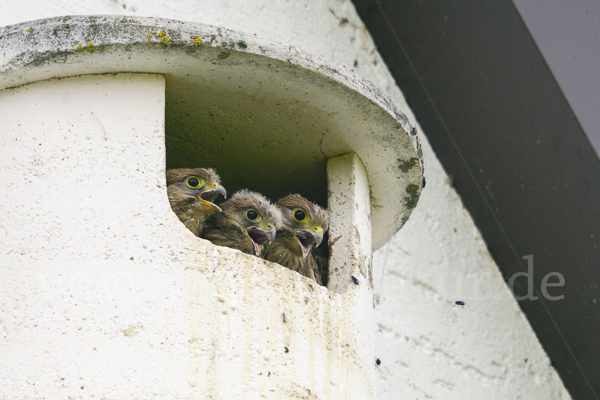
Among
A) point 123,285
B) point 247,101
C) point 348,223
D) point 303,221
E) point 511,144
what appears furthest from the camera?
point 511,144

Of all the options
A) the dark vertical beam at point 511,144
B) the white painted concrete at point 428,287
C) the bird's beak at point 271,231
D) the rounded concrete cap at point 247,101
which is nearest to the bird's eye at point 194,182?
the rounded concrete cap at point 247,101

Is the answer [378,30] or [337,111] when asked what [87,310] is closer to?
[337,111]

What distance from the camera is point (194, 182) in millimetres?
2994

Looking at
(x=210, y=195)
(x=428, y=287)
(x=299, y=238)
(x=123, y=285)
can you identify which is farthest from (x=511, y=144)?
(x=123, y=285)

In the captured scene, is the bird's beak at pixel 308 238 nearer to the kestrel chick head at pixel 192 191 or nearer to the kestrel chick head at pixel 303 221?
the kestrel chick head at pixel 303 221

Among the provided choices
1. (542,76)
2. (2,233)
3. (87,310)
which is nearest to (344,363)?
(87,310)

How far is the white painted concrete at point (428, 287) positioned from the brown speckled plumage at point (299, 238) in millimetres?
1235

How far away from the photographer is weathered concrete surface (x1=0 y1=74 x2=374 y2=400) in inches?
85.6

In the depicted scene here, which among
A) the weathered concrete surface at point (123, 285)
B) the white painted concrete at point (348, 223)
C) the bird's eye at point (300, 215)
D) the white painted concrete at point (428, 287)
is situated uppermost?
the white painted concrete at point (428, 287)

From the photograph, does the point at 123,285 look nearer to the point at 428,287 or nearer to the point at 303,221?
the point at 303,221

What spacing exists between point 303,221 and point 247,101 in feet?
2.00

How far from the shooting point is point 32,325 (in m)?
2.20

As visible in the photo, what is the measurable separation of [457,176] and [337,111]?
2.67 meters

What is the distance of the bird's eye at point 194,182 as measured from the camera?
2.99 m
